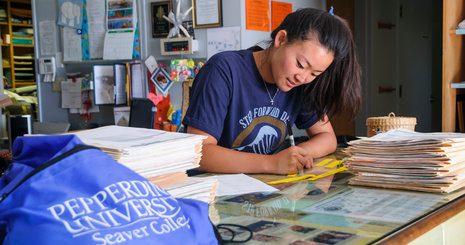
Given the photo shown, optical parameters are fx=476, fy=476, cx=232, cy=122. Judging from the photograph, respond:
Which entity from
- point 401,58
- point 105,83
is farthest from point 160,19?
point 401,58

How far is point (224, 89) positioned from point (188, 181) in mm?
706

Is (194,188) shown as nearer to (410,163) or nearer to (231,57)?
(410,163)

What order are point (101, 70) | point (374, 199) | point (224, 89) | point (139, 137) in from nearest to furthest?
point (139, 137), point (374, 199), point (224, 89), point (101, 70)

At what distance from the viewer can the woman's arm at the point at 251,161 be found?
1411 millimetres

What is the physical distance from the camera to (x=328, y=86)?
1.75m

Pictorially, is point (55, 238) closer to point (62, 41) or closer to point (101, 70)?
point (101, 70)

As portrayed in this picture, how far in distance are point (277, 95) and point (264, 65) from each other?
12cm

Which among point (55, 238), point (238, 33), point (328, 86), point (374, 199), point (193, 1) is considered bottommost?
point (374, 199)

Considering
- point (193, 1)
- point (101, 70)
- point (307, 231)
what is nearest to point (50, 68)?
point (101, 70)

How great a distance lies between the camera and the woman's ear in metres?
1.58

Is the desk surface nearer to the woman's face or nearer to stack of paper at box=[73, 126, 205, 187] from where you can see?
stack of paper at box=[73, 126, 205, 187]

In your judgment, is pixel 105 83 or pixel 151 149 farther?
pixel 105 83

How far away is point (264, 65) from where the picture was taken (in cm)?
172

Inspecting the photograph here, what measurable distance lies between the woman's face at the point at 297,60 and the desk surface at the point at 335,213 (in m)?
0.42
